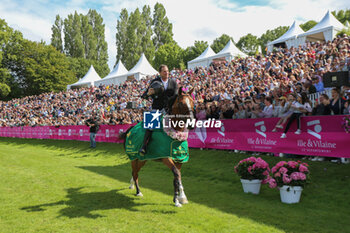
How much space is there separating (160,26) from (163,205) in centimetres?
7626

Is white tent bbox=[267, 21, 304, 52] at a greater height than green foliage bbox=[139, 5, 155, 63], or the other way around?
green foliage bbox=[139, 5, 155, 63]

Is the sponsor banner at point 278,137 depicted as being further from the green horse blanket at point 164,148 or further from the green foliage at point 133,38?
the green foliage at point 133,38

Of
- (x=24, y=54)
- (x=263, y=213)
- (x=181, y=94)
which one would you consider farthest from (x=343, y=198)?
(x=24, y=54)

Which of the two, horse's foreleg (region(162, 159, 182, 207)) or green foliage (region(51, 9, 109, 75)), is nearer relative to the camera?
horse's foreleg (region(162, 159, 182, 207))

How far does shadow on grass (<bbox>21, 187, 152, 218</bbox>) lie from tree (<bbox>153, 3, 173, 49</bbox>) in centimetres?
7277

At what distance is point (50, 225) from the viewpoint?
5715 millimetres

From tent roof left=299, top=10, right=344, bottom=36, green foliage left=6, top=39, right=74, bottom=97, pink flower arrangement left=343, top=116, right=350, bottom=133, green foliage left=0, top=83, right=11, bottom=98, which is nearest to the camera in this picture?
pink flower arrangement left=343, top=116, right=350, bottom=133

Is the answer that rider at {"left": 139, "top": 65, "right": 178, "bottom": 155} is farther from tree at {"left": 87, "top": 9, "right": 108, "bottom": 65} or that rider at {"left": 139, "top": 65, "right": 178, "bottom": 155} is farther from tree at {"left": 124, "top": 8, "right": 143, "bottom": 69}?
tree at {"left": 87, "top": 9, "right": 108, "bottom": 65}

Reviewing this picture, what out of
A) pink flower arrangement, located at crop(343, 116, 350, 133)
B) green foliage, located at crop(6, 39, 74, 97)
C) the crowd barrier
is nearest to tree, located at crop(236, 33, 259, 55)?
green foliage, located at crop(6, 39, 74, 97)

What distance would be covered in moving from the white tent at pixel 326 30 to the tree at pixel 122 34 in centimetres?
5617

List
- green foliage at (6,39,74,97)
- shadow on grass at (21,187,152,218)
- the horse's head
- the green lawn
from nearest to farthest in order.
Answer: the green lawn → the horse's head → shadow on grass at (21,187,152,218) → green foliage at (6,39,74,97)

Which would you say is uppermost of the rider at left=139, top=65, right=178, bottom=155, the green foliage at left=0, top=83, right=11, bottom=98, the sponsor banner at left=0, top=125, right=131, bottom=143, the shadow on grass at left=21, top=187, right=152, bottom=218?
the green foliage at left=0, top=83, right=11, bottom=98

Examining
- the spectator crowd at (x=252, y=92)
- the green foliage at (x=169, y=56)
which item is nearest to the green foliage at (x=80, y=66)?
the green foliage at (x=169, y=56)

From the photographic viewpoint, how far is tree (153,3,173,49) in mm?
77562
